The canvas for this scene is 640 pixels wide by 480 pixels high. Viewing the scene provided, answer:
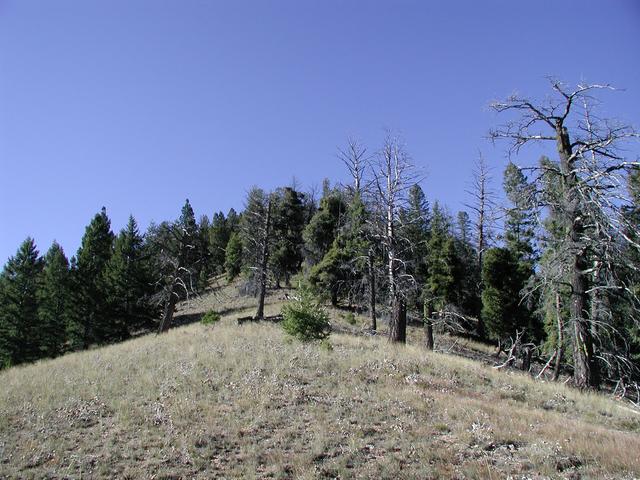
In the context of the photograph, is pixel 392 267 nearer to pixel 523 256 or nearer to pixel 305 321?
pixel 305 321

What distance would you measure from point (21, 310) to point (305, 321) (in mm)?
31888

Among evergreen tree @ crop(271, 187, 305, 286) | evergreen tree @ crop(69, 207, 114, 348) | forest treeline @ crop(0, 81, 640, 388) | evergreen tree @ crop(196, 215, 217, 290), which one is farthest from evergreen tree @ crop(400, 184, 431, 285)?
evergreen tree @ crop(69, 207, 114, 348)

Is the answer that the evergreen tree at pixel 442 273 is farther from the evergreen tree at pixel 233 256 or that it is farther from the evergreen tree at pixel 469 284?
the evergreen tree at pixel 233 256

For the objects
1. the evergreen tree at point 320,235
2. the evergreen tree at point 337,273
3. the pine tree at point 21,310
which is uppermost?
the evergreen tree at point 320,235

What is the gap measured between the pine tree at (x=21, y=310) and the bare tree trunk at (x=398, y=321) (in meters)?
32.7

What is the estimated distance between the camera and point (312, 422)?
34.2 ft

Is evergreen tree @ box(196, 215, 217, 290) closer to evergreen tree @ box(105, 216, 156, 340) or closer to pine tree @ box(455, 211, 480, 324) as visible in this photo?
evergreen tree @ box(105, 216, 156, 340)

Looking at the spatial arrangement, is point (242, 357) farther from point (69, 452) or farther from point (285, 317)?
point (69, 452)

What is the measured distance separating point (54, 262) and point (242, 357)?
34699 mm

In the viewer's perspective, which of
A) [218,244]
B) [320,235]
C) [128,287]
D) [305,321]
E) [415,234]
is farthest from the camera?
[218,244]

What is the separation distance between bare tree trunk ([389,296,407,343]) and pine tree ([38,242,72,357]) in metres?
32.6

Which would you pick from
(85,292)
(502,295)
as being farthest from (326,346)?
(85,292)

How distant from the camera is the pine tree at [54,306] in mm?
40125

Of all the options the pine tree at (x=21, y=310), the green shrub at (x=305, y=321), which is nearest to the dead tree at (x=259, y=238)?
the green shrub at (x=305, y=321)
